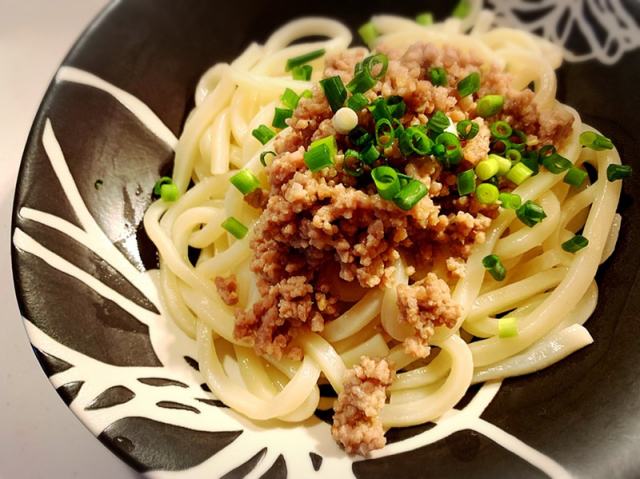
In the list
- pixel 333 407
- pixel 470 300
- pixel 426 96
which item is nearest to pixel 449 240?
pixel 470 300

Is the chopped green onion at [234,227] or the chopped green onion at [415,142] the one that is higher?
the chopped green onion at [415,142]

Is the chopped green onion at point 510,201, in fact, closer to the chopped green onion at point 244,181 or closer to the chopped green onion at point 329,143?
the chopped green onion at point 329,143

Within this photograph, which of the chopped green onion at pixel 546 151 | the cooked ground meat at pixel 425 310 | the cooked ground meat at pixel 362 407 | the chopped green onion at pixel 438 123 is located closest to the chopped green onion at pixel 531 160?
the chopped green onion at pixel 546 151

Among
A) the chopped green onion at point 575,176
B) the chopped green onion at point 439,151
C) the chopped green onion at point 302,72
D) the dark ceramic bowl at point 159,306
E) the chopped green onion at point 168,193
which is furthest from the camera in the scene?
the chopped green onion at point 302,72

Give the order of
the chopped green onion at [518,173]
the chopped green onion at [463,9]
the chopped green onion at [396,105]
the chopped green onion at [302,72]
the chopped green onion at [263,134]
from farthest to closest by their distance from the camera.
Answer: the chopped green onion at [463,9] < the chopped green onion at [302,72] < the chopped green onion at [263,134] < the chopped green onion at [518,173] < the chopped green onion at [396,105]

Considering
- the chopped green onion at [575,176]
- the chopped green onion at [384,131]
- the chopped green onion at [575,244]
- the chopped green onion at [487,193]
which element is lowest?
the chopped green onion at [575,244]

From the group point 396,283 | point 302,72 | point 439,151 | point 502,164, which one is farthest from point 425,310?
point 302,72

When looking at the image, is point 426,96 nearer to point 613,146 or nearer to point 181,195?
point 613,146
